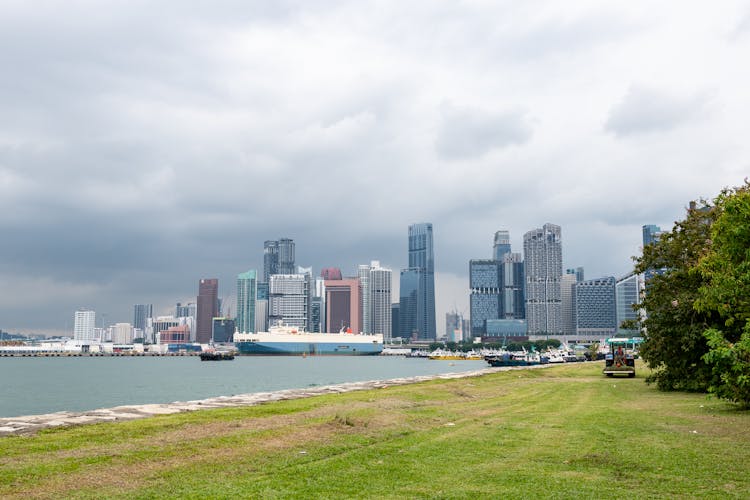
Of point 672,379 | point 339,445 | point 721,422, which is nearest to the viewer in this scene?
point 339,445

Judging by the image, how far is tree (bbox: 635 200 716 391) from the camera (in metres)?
28.9

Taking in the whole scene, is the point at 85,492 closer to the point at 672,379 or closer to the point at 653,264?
the point at 672,379

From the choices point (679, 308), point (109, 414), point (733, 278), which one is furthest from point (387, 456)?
point (679, 308)

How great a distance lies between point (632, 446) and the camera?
1335cm

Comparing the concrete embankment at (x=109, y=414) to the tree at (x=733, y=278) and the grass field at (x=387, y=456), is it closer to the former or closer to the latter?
the grass field at (x=387, y=456)

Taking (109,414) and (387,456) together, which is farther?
(109,414)

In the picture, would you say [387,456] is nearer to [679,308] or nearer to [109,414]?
[109,414]

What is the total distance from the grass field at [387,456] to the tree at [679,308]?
10.1 metres

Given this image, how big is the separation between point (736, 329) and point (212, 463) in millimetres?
21743

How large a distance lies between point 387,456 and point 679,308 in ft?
73.7

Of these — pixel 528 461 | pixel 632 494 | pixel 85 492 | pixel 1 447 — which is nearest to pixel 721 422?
pixel 528 461

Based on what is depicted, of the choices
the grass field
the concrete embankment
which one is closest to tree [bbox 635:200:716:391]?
the grass field

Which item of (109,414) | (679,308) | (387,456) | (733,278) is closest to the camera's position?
(387,456)

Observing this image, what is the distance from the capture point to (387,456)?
471 inches
